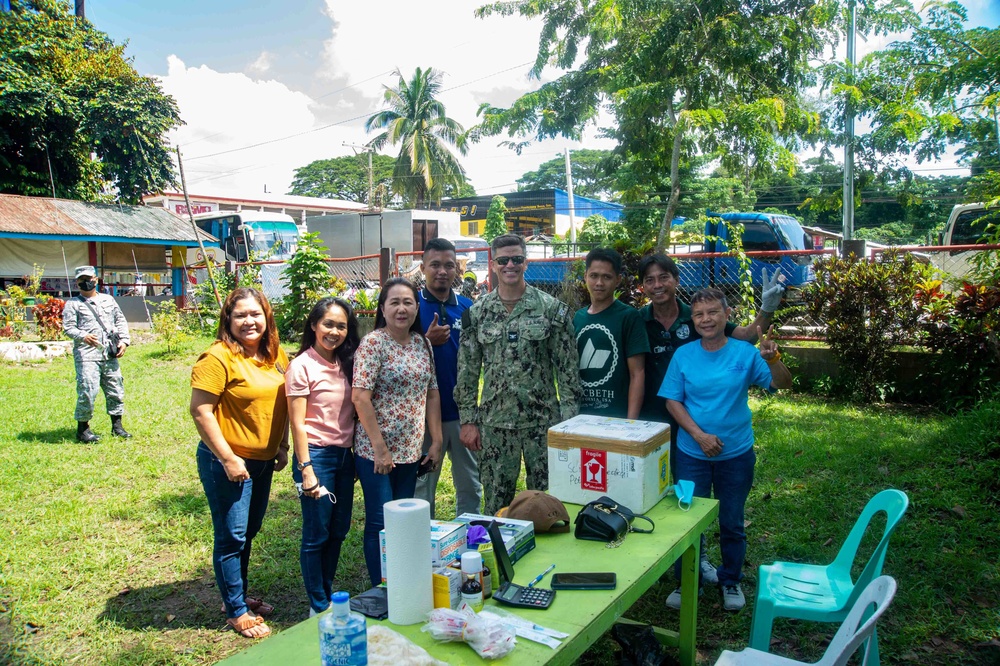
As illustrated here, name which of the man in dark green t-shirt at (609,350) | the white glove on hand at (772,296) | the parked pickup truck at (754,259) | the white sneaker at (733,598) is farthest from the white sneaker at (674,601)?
the parked pickup truck at (754,259)

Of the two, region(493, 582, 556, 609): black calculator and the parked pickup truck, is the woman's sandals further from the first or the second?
the parked pickup truck

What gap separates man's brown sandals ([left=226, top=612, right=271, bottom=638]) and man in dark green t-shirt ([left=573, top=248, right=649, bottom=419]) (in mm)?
1975

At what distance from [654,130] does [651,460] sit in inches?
396

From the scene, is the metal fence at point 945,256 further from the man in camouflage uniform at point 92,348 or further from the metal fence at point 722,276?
the man in camouflage uniform at point 92,348

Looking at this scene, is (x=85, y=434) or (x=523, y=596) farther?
(x=85, y=434)

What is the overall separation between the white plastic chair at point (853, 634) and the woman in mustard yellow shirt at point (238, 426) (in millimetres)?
2223

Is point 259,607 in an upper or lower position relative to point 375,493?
lower

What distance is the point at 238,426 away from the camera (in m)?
3.18

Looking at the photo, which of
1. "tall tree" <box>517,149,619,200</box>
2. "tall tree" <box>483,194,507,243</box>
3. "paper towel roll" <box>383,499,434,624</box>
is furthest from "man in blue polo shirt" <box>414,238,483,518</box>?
"tall tree" <box>517,149,619,200</box>

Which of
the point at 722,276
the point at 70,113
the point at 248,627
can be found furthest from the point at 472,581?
the point at 70,113

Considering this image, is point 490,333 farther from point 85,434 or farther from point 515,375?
point 85,434

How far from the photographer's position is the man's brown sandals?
131 inches

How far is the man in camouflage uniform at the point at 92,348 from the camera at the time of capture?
259 inches

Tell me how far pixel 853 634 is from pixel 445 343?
2.34 meters
